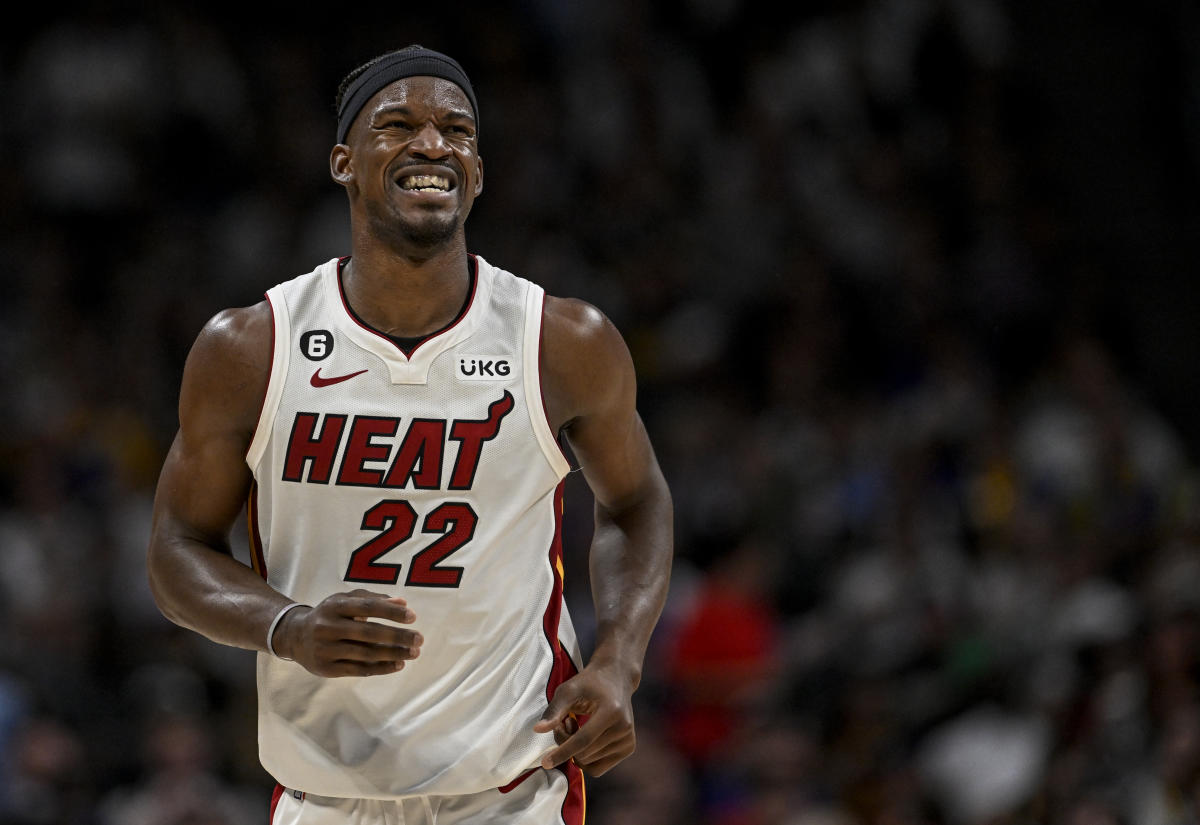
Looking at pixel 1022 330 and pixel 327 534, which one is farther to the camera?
pixel 1022 330

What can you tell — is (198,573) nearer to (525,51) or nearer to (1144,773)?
(1144,773)

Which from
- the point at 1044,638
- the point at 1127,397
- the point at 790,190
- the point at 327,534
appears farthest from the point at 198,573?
the point at 790,190

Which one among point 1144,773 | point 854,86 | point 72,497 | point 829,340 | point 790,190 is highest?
point 854,86

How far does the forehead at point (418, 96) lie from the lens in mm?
4184

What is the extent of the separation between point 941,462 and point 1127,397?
119 cm

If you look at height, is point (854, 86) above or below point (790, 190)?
above

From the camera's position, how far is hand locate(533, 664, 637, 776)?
3.91 meters

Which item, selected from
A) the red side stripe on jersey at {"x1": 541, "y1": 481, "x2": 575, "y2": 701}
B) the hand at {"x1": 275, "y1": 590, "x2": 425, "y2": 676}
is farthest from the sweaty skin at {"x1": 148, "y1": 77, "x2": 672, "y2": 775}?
the hand at {"x1": 275, "y1": 590, "x2": 425, "y2": 676}

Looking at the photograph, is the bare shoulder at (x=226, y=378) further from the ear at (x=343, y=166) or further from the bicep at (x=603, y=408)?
the bicep at (x=603, y=408)

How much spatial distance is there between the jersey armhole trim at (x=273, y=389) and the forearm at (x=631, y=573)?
91 cm

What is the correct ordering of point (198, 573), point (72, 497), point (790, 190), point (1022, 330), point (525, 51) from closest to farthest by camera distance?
point (198, 573) < point (72, 497) < point (1022, 330) < point (790, 190) < point (525, 51)

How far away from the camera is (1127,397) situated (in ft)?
33.0

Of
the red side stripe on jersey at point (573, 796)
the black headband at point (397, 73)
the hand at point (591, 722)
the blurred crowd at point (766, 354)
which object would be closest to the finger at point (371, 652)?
the hand at point (591, 722)

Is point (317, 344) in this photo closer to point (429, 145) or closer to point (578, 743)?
point (429, 145)
